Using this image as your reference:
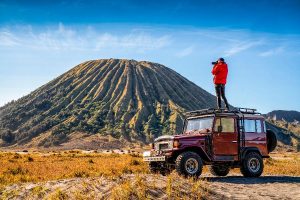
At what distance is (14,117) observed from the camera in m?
115

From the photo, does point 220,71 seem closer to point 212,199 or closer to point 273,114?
point 212,199

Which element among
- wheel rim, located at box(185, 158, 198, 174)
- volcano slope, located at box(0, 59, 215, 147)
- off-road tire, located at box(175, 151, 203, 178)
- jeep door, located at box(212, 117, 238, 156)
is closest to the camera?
off-road tire, located at box(175, 151, 203, 178)

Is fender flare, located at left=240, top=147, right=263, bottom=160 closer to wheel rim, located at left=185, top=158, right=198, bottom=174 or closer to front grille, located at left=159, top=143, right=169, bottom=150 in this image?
wheel rim, located at left=185, top=158, right=198, bottom=174

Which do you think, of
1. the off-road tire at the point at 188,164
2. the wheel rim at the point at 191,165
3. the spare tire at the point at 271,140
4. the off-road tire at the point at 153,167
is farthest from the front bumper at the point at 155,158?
the spare tire at the point at 271,140

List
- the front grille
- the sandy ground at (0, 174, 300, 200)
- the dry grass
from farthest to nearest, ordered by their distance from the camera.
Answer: the dry grass, the front grille, the sandy ground at (0, 174, 300, 200)

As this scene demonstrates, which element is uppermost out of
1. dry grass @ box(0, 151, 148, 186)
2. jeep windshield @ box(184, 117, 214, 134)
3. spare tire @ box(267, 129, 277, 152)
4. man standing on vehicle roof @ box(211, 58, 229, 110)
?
man standing on vehicle roof @ box(211, 58, 229, 110)

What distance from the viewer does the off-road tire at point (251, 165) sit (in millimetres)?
17016

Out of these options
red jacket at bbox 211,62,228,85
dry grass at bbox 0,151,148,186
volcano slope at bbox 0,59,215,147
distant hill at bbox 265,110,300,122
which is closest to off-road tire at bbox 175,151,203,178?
dry grass at bbox 0,151,148,186

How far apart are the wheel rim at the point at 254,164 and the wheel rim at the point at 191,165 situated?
3073mm

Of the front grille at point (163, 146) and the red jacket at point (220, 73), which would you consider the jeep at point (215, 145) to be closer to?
the front grille at point (163, 146)

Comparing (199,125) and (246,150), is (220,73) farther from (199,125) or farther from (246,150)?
(246,150)

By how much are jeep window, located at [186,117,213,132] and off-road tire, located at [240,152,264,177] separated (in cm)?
223

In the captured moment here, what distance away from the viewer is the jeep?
1561 centimetres

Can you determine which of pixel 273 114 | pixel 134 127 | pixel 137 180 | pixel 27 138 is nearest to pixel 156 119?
pixel 134 127
